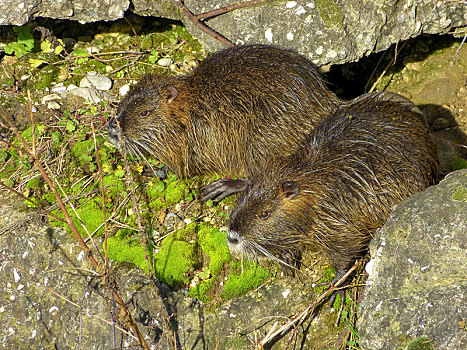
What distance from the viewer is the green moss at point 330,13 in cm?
348

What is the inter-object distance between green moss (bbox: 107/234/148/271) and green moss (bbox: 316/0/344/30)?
1906mm

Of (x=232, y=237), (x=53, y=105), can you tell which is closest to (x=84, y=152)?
(x=53, y=105)

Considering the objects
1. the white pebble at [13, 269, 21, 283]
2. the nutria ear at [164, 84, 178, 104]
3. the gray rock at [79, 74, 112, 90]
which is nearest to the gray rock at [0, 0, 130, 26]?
the gray rock at [79, 74, 112, 90]

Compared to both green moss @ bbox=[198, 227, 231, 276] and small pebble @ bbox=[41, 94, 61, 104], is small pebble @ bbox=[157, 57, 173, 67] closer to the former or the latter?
small pebble @ bbox=[41, 94, 61, 104]

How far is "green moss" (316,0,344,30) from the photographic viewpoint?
11.4 feet

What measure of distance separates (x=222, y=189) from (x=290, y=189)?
607mm

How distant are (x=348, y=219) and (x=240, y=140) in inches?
34.5

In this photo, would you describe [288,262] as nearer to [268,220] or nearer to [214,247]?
[268,220]

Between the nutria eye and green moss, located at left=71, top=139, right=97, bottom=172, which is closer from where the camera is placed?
the nutria eye

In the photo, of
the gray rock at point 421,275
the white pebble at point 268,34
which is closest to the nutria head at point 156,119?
the white pebble at point 268,34

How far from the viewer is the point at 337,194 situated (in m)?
A: 2.88

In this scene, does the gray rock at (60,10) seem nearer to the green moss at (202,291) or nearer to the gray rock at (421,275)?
the green moss at (202,291)

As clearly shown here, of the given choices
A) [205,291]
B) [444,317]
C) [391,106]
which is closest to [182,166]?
[205,291]

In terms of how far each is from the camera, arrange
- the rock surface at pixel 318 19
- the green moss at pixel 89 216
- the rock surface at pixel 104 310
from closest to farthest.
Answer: the rock surface at pixel 104 310 → the green moss at pixel 89 216 → the rock surface at pixel 318 19
